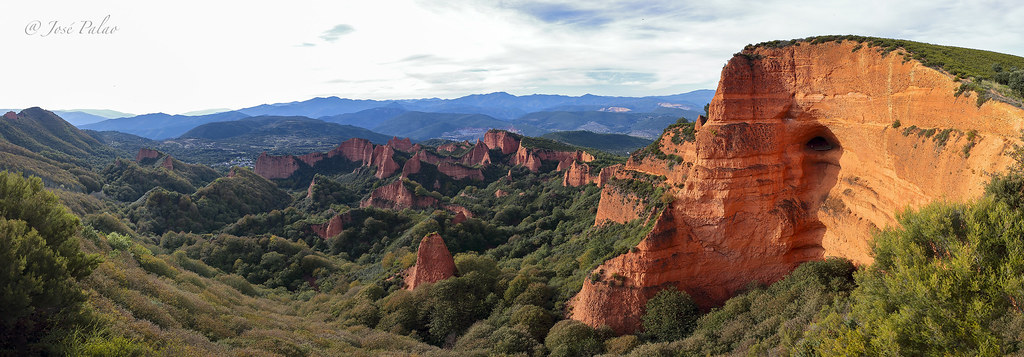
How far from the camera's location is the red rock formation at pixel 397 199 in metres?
74.9

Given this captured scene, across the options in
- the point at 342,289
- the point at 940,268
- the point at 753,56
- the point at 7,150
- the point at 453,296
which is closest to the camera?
the point at 940,268

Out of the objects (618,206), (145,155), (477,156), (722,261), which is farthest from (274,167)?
Answer: (722,261)

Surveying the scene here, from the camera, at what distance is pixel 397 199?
253ft

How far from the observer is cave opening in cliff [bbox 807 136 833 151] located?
73.5ft

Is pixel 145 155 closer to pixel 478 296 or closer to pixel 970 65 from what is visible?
pixel 478 296

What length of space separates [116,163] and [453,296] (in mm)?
97401

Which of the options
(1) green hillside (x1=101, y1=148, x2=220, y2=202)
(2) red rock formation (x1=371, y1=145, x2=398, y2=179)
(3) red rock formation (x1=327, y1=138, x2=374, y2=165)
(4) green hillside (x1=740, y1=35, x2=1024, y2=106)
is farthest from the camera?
(3) red rock formation (x1=327, y1=138, x2=374, y2=165)

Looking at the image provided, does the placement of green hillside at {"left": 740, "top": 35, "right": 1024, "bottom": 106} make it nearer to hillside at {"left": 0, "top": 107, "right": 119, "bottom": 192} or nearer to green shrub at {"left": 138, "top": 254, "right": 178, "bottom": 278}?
green shrub at {"left": 138, "top": 254, "right": 178, "bottom": 278}

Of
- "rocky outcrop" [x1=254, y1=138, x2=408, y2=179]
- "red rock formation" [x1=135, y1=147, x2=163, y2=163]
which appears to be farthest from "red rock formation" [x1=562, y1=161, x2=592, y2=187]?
"red rock formation" [x1=135, y1=147, x2=163, y2=163]

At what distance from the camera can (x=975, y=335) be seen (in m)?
10.3

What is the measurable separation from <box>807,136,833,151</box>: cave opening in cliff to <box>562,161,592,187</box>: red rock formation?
40.4 meters

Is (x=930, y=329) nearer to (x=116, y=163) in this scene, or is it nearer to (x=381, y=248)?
(x=381, y=248)

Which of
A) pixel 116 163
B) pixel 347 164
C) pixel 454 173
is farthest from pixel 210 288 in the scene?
pixel 347 164

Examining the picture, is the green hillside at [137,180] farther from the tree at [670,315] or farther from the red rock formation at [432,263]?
the tree at [670,315]
